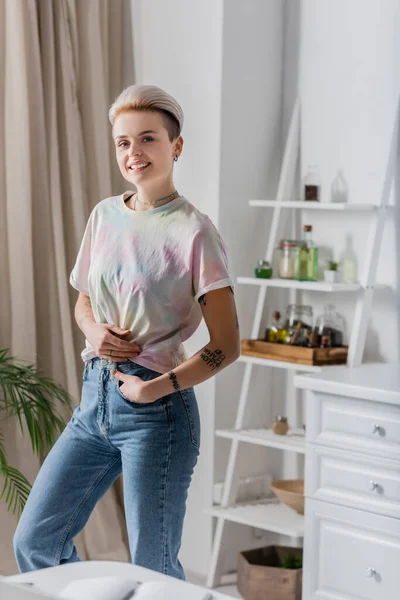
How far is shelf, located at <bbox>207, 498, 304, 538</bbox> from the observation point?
294 centimetres

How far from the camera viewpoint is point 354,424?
2521 millimetres

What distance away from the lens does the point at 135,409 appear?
5.97 feet

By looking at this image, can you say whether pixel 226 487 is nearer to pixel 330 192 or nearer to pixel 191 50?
pixel 330 192

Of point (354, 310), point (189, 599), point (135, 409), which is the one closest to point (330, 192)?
point (354, 310)

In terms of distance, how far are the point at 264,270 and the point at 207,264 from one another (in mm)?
1286

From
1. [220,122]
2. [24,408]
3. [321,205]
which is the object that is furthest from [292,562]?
[220,122]

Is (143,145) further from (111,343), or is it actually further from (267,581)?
(267,581)

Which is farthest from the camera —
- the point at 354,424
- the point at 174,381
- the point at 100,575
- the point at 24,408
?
the point at 24,408

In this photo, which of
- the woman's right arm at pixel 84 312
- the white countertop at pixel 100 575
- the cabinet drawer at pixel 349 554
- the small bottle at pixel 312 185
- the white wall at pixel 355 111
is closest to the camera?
the white countertop at pixel 100 575

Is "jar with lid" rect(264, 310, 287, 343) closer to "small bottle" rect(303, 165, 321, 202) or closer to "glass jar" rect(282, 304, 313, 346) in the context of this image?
"glass jar" rect(282, 304, 313, 346)

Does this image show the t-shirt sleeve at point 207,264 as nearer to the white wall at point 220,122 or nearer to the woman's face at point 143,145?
the woman's face at point 143,145

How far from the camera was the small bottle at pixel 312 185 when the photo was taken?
10.1 feet

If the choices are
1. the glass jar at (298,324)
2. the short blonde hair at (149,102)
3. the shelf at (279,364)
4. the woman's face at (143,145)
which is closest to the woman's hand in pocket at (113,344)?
the woman's face at (143,145)

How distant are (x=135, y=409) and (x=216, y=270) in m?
0.31
